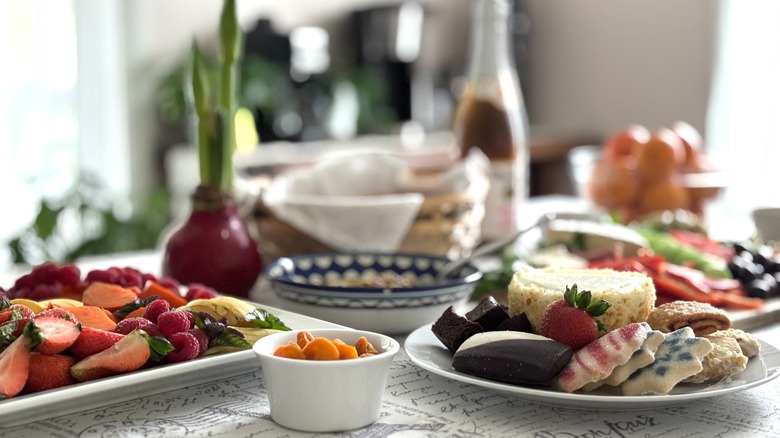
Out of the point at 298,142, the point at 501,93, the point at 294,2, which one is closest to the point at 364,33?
the point at 294,2

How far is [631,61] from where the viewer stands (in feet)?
14.7

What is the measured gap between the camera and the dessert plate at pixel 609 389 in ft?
2.32

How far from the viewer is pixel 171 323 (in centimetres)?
76

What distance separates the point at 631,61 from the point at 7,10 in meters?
2.87

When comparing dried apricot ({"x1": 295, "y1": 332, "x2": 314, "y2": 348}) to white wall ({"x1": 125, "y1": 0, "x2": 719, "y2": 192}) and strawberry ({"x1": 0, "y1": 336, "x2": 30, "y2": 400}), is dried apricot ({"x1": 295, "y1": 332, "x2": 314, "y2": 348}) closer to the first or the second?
strawberry ({"x1": 0, "y1": 336, "x2": 30, "y2": 400})

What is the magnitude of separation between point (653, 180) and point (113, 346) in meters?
1.23

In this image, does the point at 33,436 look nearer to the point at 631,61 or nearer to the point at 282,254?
the point at 282,254

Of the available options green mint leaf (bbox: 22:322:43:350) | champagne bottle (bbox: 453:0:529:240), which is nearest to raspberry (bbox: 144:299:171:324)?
green mint leaf (bbox: 22:322:43:350)

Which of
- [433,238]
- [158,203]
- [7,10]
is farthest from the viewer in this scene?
[7,10]

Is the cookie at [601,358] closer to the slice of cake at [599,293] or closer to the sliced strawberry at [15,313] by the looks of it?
the slice of cake at [599,293]

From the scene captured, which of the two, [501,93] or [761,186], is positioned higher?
[501,93]

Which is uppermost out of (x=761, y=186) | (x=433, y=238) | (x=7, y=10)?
(x=7, y=10)

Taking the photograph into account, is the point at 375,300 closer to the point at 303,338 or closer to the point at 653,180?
the point at 303,338

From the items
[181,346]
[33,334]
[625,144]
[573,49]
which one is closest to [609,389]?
[181,346]
